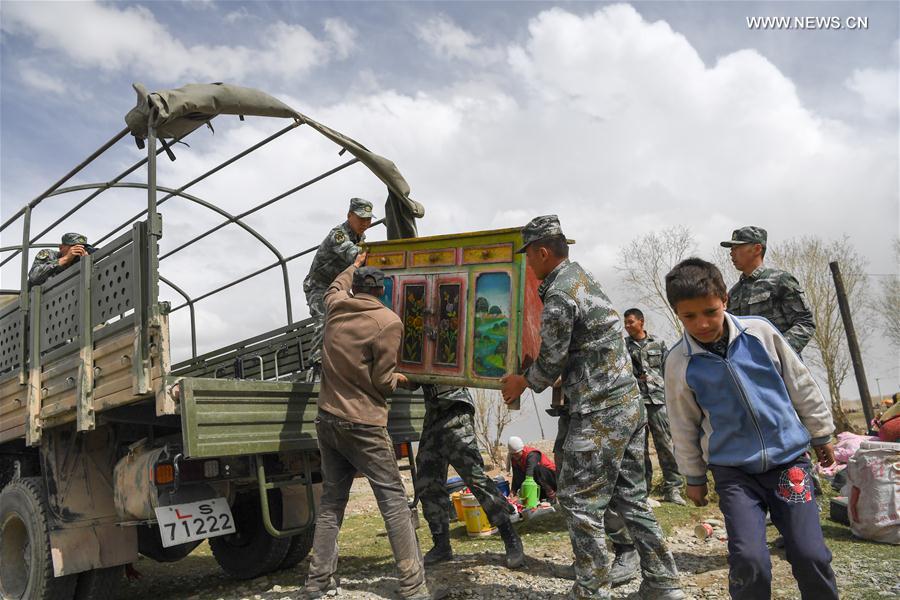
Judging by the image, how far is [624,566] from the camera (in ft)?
12.3

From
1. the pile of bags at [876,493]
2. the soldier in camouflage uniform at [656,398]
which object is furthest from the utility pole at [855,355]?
the pile of bags at [876,493]

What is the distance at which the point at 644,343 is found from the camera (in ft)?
21.4

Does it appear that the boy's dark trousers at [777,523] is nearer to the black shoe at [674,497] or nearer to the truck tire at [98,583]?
the truck tire at [98,583]

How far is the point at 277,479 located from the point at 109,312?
1388 mm

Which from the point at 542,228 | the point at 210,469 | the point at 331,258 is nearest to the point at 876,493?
the point at 542,228

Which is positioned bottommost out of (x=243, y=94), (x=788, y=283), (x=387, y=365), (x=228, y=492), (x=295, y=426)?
(x=228, y=492)

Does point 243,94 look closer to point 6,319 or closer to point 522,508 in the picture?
point 6,319

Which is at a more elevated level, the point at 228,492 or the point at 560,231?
the point at 560,231

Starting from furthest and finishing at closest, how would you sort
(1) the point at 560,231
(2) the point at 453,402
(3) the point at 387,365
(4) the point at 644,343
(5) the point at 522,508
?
(4) the point at 644,343, (5) the point at 522,508, (2) the point at 453,402, (3) the point at 387,365, (1) the point at 560,231

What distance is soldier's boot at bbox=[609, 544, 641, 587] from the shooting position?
368 cm

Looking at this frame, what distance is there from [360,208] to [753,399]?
10.5ft

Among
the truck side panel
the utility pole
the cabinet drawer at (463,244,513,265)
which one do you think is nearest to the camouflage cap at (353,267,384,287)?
the cabinet drawer at (463,244,513,265)

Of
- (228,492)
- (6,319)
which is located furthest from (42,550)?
(6,319)

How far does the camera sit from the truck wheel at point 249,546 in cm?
479
